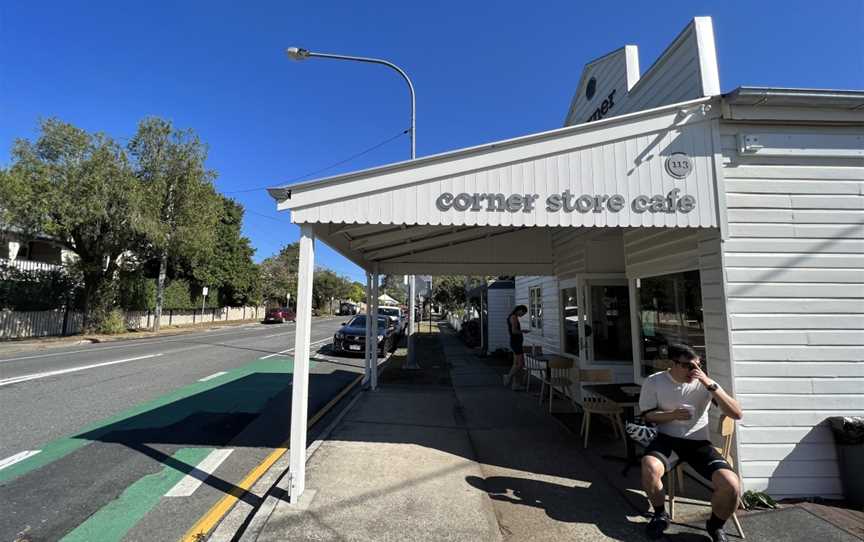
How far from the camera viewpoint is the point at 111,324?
2170 centimetres

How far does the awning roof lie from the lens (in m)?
4.02

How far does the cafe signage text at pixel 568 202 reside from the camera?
4.03 metres

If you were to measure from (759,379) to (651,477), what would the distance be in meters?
1.56

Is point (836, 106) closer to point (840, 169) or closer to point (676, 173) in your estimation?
point (840, 169)

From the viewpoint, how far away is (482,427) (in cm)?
602

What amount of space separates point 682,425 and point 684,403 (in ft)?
0.62

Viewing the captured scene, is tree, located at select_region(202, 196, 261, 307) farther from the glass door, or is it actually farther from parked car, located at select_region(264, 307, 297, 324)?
the glass door

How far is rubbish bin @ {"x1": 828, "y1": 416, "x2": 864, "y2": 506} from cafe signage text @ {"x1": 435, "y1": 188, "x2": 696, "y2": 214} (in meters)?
2.32

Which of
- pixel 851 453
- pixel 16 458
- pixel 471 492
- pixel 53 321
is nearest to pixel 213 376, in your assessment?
pixel 16 458

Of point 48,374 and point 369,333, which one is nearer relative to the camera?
point 369,333

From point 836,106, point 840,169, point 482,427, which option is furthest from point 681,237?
point 482,427

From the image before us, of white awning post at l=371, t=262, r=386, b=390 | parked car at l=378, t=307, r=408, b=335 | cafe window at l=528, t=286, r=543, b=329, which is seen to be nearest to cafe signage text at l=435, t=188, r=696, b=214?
white awning post at l=371, t=262, r=386, b=390

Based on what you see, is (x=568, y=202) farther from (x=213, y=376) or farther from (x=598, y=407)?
(x=213, y=376)

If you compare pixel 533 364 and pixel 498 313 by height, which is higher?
pixel 498 313
